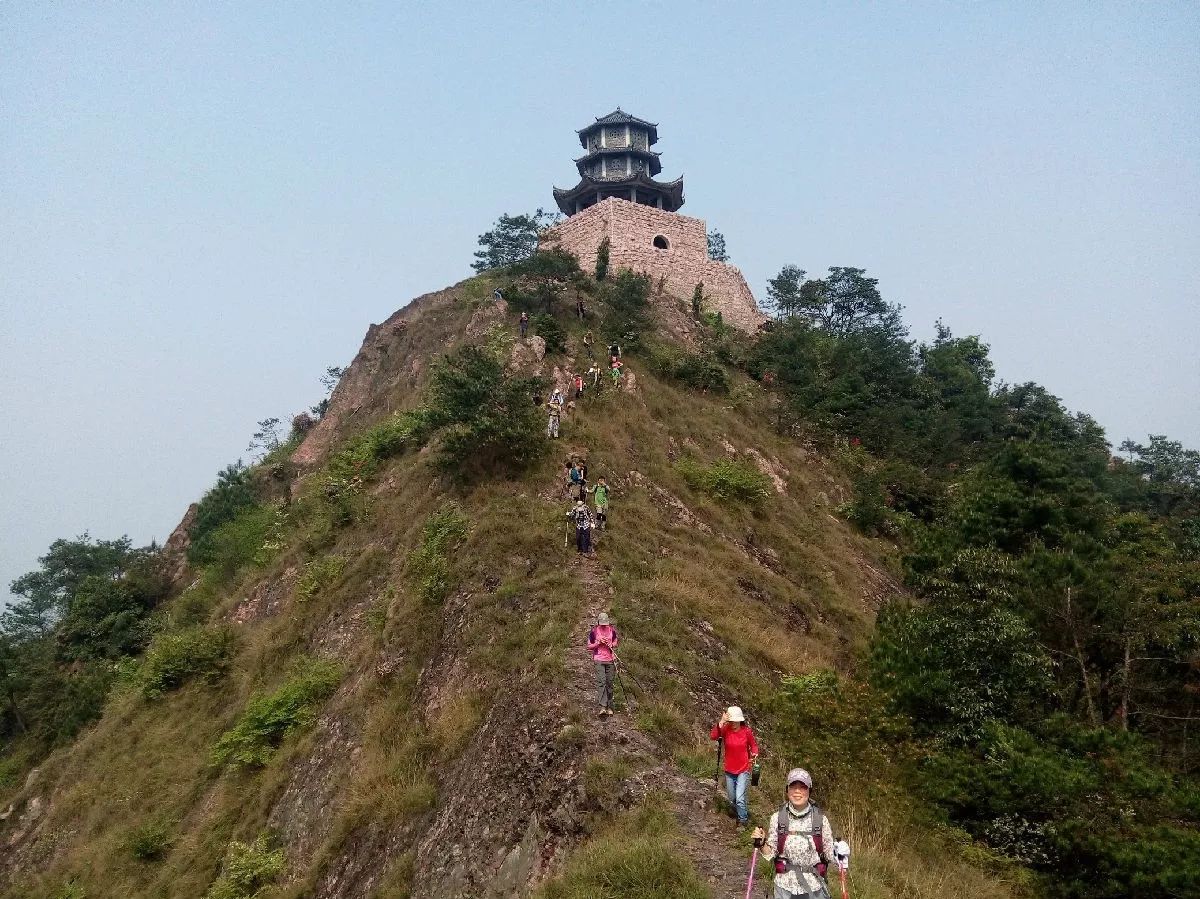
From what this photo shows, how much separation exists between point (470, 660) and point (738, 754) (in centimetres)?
602

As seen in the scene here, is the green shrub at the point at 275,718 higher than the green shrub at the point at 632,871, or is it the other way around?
the green shrub at the point at 275,718

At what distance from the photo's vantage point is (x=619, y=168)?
4369 cm

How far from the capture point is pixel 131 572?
2942 cm

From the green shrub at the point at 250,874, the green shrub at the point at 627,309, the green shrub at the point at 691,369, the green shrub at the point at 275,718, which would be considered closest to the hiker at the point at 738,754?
the green shrub at the point at 250,874

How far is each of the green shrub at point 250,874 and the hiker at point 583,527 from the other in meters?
7.26

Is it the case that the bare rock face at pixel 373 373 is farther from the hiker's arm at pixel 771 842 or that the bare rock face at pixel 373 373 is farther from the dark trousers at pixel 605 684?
the hiker's arm at pixel 771 842

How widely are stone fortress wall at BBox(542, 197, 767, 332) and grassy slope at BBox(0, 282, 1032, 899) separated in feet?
50.3

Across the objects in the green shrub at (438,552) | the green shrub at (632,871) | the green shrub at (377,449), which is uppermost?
the green shrub at (377,449)

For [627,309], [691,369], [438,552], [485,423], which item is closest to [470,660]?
[438,552]

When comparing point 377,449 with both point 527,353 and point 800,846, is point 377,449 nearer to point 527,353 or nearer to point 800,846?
point 527,353

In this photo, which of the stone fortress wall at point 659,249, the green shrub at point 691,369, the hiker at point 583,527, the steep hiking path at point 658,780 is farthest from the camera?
the stone fortress wall at point 659,249

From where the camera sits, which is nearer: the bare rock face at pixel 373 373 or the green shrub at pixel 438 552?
the green shrub at pixel 438 552

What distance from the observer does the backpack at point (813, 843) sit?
17.8 feet

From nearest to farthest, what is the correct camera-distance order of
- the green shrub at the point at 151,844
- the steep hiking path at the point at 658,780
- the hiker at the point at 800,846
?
1. the hiker at the point at 800,846
2. the steep hiking path at the point at 658,780
3. the green shrub at the point at 151,844
